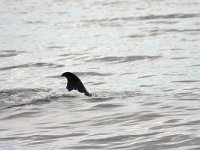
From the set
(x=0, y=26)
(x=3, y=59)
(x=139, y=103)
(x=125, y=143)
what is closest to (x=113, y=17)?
(x=0, y=26)

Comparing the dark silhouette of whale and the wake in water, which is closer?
the dark silhouette of whale

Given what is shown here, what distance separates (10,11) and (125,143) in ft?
69.5

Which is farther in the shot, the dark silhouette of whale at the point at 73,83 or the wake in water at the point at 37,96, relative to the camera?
the wake in water at the point at 37,96

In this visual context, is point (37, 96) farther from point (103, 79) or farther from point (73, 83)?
point (103, 79)

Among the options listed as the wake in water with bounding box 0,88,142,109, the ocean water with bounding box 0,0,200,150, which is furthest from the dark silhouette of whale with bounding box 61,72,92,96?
the wake in water with bounding box 0,88,142,109

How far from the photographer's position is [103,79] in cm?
1306

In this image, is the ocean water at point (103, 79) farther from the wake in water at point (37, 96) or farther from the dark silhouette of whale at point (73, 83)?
the dark silhouette of whale at point (73, 83)

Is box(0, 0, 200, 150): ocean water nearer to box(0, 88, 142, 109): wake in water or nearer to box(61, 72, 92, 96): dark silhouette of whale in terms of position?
box(0, 88, 142, 109): wake in water

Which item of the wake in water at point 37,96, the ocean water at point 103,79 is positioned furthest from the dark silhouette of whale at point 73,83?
the wake in water at point 37,96

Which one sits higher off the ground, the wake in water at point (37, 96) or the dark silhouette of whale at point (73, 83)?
the dark silhouette of whale at point (73, 83)

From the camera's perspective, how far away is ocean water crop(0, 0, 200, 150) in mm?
8391

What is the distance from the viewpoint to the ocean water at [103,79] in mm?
8391

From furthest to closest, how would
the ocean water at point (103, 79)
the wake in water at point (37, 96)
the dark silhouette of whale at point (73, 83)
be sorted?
the wake in water at point (37, 96) → the dark silhouette of whale at point (73, 83) → the ocean water at point (103, 79)

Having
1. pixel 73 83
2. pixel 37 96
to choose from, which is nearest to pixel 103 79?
pixel 37 96
